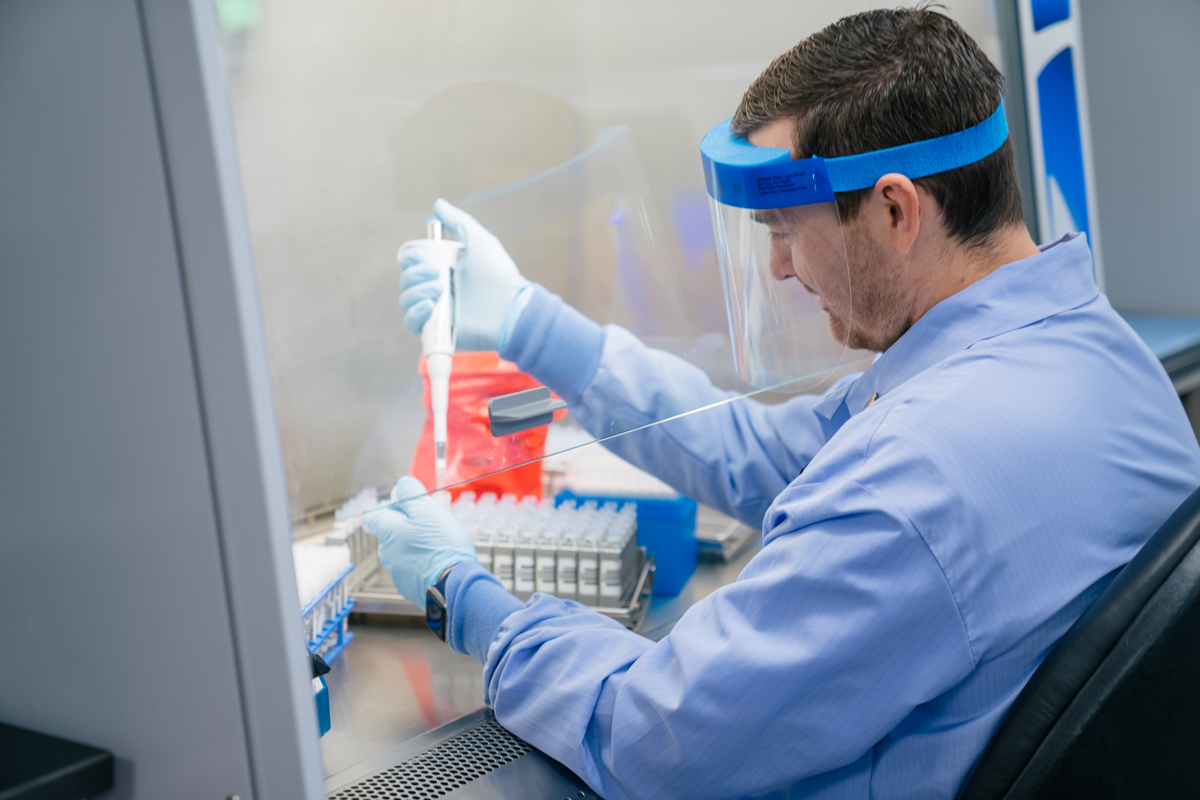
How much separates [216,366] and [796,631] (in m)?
0.58

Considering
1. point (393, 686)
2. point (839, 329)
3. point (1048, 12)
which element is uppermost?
point (1048, 12)

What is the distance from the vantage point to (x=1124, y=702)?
0.78m

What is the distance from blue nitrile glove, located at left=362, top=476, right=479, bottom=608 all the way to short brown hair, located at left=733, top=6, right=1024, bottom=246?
0.68 m

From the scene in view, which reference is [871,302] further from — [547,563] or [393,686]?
[393,686]

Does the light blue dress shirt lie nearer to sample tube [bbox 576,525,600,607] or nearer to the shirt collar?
the shirt collar

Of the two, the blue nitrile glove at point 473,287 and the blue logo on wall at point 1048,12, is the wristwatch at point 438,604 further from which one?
the blue logo on wall at point 1048,12

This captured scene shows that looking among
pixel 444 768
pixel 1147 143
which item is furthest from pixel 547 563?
pixel 1147 143

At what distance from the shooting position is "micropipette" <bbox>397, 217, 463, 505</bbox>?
3.48 ft

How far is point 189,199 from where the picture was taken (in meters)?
0.59

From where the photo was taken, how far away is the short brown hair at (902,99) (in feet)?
3.39

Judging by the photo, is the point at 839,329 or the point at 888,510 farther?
the point at 839,329

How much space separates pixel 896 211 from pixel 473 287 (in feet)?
1.83

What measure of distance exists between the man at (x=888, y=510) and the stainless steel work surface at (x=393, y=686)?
164 millimetres

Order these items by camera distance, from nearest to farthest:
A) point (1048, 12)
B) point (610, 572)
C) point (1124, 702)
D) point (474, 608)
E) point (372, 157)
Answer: point (1124, 702), point (372, 157), point (474, 608), point (610, 572), point (1048, 12)
